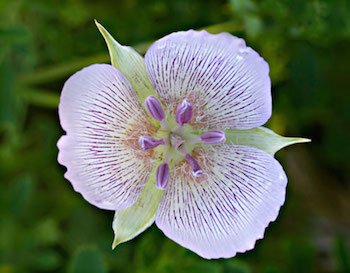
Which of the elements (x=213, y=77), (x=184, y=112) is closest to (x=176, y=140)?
(x=184, y=112)

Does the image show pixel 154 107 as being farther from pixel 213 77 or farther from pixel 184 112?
pixel 213 77

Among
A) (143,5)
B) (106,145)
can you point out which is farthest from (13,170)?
(106,145)

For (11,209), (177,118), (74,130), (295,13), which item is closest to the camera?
(74,130)

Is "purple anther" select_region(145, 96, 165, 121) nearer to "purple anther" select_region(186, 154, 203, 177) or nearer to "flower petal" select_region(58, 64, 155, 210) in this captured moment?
"flower petal" select_region(58, 64, 155, 210)

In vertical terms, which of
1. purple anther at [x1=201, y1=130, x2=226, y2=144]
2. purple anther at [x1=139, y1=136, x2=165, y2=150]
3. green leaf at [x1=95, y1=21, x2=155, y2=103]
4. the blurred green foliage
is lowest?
the blurred green foliage

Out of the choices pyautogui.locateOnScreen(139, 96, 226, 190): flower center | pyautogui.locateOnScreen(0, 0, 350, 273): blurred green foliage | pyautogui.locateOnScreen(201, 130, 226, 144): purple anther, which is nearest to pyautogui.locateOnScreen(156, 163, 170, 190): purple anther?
pyautogui.locateOnScreen(139, 96, 226, 190): flower center

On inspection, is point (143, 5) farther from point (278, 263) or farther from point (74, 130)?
point (278, 263)
